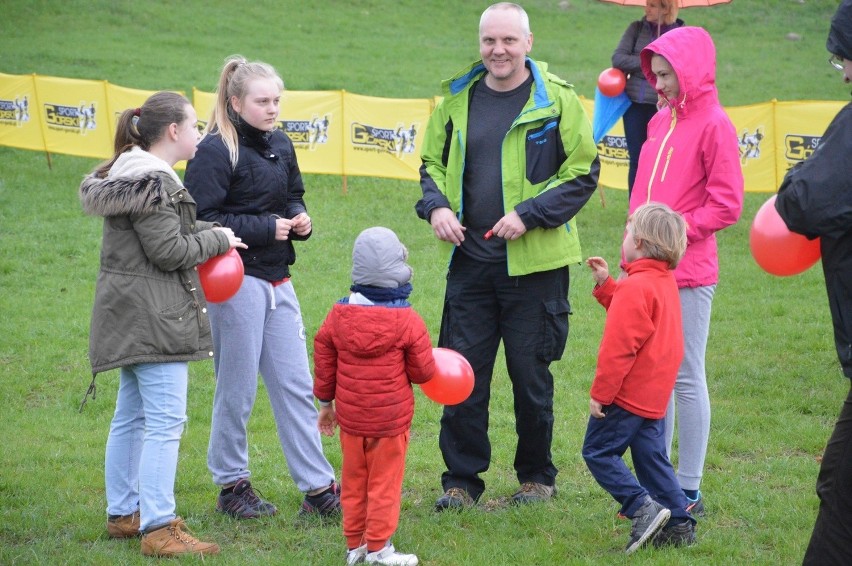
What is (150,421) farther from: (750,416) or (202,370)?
(750,416)

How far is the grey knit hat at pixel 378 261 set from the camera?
4.38 m

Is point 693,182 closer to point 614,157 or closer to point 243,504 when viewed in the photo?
point 243,504

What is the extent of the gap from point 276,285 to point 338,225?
25.3 ft

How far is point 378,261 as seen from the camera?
438 cm

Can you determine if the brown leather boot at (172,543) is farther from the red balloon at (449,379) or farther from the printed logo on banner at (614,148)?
the printed logo on banner at (614,148)

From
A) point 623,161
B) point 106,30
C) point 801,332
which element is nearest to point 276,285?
point 801,332

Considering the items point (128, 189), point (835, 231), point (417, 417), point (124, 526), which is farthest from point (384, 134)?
point (835, 231)

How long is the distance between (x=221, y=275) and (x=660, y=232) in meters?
1.98

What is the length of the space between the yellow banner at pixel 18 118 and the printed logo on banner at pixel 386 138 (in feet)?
17.3

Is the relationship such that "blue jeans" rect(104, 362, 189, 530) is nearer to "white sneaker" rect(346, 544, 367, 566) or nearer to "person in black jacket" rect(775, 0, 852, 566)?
"white sneaker" rect(346, 544, 367, 566)

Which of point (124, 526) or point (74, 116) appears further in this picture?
point (74, 116)

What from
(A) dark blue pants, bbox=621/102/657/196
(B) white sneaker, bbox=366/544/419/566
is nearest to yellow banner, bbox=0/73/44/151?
(A) dark blue pants, bbox=621/102/657/196

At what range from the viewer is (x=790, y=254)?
161 inches

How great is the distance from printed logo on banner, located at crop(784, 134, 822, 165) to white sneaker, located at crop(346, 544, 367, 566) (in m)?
9.79
